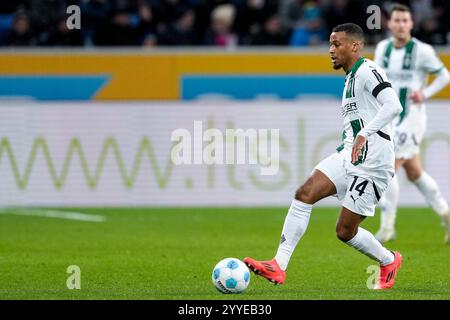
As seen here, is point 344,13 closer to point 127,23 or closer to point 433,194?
point 127,23

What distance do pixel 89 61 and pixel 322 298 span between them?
35.8ft

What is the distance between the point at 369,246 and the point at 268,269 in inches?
35.8

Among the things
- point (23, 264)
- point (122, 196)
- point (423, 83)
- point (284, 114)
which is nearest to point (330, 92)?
point (284, 114)

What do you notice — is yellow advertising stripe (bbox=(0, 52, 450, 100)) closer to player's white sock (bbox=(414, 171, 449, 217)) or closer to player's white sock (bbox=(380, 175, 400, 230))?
player's white sock (bbox=(414, 171, 449, 217))

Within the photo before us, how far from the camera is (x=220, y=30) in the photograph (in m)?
20.1

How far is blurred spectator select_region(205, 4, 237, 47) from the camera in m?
20.1

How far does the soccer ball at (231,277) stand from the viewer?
9.00 meters

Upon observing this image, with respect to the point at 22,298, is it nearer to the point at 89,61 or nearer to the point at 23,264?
the point at 23,264

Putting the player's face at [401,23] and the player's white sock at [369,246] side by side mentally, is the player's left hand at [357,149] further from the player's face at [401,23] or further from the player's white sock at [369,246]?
the player's face at [401,23]

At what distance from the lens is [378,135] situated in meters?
9.45

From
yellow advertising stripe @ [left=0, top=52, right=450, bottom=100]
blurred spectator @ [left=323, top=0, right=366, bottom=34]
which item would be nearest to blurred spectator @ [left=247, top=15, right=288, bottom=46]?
blurred spectator @ [left=323, top=0, right=366, bottom=34]

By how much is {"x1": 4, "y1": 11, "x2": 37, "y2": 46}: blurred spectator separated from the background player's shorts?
26.9 ft

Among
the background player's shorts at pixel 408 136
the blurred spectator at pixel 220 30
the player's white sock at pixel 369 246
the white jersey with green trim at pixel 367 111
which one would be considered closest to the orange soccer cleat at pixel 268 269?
the player's white sock at pixel 369 246

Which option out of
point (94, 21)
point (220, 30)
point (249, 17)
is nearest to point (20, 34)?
point (94, 21)
